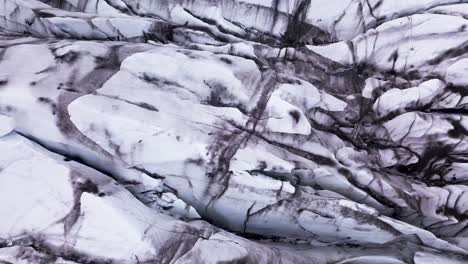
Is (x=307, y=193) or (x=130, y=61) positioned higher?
(x=130, y=61)

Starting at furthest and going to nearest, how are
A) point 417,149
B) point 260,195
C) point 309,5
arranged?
point 309,5 < point 417,149 < point 260,195

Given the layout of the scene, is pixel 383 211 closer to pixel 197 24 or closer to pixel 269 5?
pixel 269 5

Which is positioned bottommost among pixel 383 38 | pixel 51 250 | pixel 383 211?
pixel 51 250

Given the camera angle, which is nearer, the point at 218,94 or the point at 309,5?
the point at 218,94

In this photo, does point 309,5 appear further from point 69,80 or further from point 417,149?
point 69,80

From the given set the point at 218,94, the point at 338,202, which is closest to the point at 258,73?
the point at 218,94

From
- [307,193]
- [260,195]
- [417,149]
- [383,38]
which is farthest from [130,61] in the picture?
[417,149]

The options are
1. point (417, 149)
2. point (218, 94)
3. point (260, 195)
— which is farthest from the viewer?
point (417, 149)
